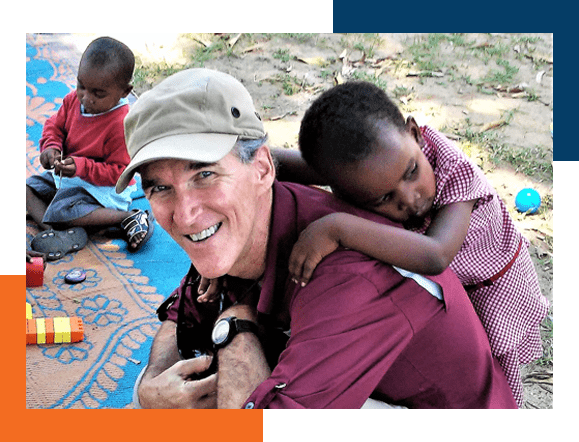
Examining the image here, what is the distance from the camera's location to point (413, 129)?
1767 mm

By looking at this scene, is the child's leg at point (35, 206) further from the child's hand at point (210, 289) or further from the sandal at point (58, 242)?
the child's hand at point (210, 289)

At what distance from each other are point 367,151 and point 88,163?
1796 mm

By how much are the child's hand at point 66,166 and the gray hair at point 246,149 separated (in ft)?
5.60

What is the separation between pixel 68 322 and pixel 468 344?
1.76 m

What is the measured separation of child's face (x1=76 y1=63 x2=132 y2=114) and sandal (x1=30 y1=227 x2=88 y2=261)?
2.29ft

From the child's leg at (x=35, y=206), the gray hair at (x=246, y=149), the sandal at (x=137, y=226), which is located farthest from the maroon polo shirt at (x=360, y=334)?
the child's leg at (x=35, y=206)

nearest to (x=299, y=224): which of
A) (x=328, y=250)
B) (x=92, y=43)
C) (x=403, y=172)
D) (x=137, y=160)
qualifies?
(x=328, y=250)

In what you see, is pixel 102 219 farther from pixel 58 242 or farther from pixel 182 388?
pixel 182 388

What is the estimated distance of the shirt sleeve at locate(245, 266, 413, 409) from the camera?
128cm

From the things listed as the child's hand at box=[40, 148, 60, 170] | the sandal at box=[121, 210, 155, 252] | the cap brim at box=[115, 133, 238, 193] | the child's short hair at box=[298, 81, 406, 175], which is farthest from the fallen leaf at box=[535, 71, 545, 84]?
the child's hand at box=[40, 148, 60, 170]

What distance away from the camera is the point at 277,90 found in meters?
2.51

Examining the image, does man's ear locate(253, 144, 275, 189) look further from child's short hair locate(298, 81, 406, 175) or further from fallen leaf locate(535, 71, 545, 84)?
fallen leaf locate(535, 71, 545, 84)

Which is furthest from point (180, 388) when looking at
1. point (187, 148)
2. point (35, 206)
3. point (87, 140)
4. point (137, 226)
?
point (35, 206)

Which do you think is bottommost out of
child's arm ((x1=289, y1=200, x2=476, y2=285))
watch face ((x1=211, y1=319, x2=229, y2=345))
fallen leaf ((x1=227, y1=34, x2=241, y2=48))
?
watch face ((x1=211, y1=319, x2=229, y2=345))
